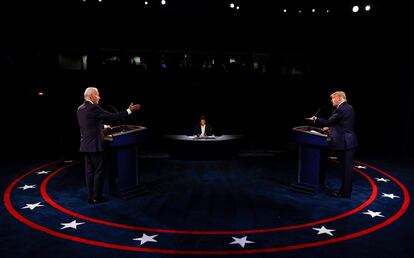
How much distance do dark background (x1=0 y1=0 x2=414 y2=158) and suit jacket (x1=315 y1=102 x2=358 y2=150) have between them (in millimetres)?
4888

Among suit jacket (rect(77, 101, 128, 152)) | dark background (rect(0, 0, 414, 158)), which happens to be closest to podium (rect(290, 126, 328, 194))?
suit jacket (rect(77, 101, 128, 152))

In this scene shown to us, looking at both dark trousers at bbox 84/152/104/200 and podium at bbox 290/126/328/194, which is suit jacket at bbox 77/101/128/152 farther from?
podium at bbox 290/126/328/194

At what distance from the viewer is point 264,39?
12070 millimetres

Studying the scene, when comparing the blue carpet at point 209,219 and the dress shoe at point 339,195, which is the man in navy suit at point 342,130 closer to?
the dress shoe at point 339,195

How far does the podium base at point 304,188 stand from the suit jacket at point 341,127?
1.04m

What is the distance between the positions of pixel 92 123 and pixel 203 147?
4.38 meters

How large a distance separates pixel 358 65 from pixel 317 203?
709cm

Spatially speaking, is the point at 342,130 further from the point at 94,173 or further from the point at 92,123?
the point at 94,173

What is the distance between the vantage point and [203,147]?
996 cm

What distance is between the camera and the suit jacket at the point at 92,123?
6027mm

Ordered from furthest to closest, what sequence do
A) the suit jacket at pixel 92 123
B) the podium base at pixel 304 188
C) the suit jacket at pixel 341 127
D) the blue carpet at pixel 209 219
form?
the podium base at pixel 304 188 → the suit jacket at pixel 341 127 → the suit jacket at pixel 92 123 → the blue carpet at pixel 209 219

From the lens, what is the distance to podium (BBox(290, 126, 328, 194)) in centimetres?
694

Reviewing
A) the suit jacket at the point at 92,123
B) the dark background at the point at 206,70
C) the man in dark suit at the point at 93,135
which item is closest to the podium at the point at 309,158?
the man in dark suit at the point at 93,135

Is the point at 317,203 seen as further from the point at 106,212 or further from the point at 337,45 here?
the point at 337,45
